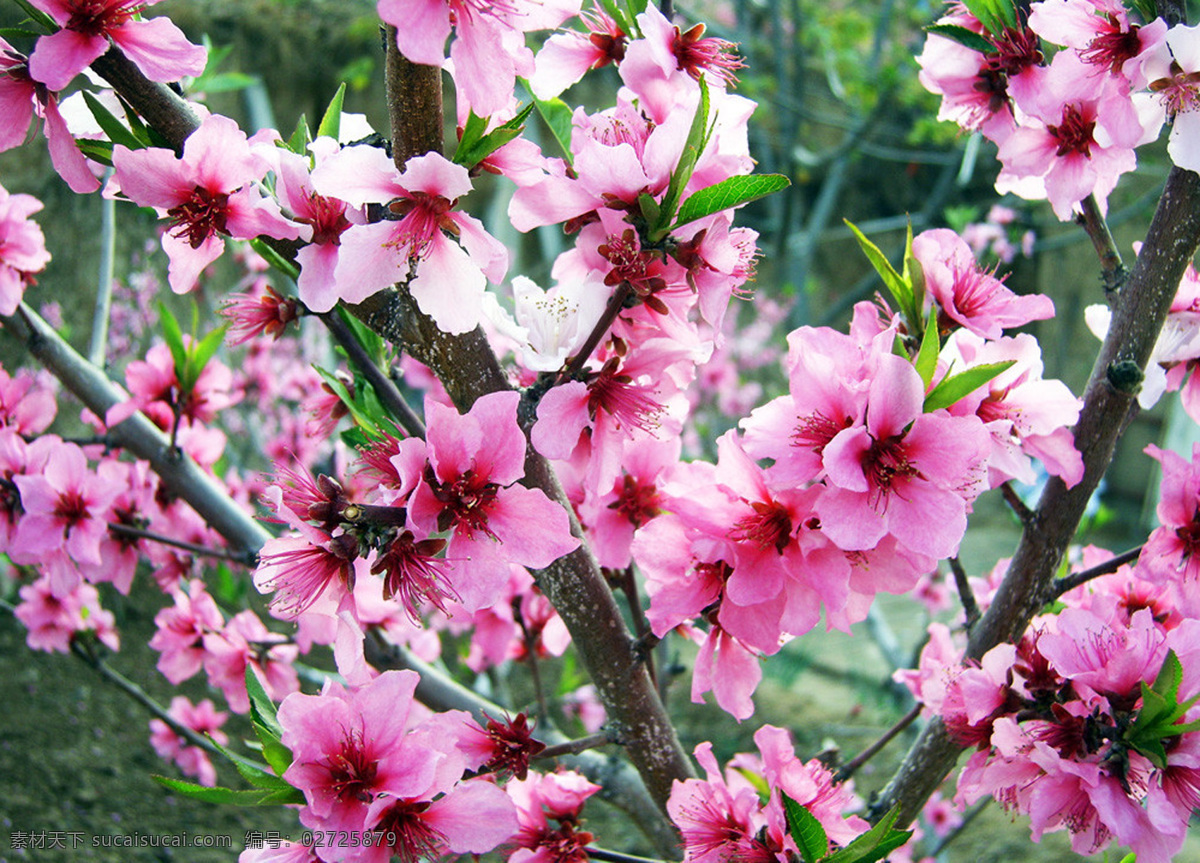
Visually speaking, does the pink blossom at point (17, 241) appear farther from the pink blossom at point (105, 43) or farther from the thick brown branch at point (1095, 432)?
the thick brown branch at point (1095, 432)

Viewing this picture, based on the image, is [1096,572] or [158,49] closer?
[158,49]

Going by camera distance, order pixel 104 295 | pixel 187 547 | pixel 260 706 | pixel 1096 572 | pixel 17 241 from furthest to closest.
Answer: pixel 104 295 → pixel 187 547 → pixel 17 241 → pixel 1096 572 → pixel 260 706

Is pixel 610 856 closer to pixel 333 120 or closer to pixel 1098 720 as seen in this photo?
pixel 1098 720

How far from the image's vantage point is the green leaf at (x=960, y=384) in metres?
0.67

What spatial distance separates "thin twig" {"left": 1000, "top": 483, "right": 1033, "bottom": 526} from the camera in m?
1.00

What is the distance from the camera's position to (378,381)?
945 mm

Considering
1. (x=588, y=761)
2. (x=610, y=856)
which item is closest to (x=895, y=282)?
(x=610, y=856)

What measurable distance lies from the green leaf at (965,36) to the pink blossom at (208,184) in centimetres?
76

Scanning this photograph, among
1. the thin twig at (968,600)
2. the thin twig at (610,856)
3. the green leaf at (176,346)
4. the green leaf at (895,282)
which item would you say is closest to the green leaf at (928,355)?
the green leaf at (895,282)

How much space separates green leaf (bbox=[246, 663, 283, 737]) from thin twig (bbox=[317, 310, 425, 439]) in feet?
0.95

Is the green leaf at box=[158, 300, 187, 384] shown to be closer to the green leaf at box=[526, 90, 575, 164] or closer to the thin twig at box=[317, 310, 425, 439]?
the thin twig at box=[317, 310, 425, 439]

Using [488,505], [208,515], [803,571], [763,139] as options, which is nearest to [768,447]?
[803,571]

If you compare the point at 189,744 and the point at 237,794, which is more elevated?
the point at 189,744

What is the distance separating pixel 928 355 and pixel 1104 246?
0.52 m
